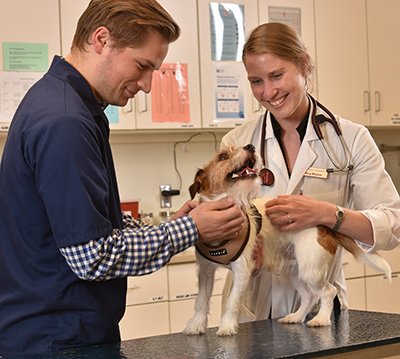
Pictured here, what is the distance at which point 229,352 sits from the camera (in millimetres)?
1161

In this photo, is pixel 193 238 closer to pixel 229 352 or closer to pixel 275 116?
pixel 229 352

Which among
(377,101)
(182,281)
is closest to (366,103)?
(377,101)

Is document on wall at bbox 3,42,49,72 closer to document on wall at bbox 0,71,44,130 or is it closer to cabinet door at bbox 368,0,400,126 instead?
document on wall at bbox 0,71,44,130

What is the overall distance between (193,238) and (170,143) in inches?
102

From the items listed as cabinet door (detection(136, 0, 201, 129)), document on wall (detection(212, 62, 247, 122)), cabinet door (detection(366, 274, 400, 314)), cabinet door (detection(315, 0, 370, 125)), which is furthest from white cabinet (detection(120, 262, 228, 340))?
cabinet door (detection(315, 0, 370, 125))

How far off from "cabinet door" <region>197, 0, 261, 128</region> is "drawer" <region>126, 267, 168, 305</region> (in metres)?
1.14

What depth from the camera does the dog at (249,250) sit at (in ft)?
4.61

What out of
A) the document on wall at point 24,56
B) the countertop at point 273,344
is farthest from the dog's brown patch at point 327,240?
the document on wall at point 24,56

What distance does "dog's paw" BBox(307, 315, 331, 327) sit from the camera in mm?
1416

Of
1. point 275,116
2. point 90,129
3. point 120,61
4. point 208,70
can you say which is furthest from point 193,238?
point 208,70

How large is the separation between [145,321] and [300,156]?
1.80 metres

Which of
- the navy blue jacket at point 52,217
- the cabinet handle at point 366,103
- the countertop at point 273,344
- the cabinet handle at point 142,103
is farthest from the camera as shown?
the cabinet handle at point 366,103

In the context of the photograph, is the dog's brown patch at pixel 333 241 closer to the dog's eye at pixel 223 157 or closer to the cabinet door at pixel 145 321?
the dog's eye at pixel 223 157

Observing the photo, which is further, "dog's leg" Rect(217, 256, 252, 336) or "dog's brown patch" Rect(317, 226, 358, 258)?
"dog's brown patch" Rect(317, 226, 358, 258)
